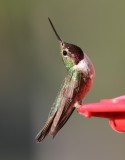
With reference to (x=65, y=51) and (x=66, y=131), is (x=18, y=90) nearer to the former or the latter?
(x=66, y=131)

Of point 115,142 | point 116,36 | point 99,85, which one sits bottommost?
point 115,142

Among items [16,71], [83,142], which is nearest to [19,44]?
[16,71]

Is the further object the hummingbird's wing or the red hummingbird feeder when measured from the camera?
the hummingbird's wing

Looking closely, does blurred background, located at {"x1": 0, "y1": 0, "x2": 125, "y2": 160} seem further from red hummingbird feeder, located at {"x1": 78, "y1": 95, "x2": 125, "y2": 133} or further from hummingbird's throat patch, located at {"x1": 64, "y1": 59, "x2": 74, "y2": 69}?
red hummingbird feeder, located at {"x1": 78, "y1": 95, "x2": 125, "y2": 133}

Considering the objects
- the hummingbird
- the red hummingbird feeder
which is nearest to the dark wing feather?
the hummingbird

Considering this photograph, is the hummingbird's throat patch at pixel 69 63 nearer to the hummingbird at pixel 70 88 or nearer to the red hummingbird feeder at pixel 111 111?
the hummingbird at pixel 70 88

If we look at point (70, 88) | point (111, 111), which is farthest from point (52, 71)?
point (111, 111)

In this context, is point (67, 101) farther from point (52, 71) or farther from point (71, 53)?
point (52, 71)
